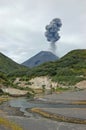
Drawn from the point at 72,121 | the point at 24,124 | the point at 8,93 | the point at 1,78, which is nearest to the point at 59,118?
the point at 72,121

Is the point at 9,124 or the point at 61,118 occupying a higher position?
the point at 61,118

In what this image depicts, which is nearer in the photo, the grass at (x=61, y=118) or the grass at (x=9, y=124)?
the grass at (x=9, y=124)

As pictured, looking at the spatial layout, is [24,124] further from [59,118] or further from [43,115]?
[43,115]

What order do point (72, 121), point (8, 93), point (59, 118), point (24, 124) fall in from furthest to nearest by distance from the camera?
point (8, 93), point (59, 118), point (72, 121), point (24, 124)

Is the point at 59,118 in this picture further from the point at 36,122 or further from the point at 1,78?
the point at 1,78

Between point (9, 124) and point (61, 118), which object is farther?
point (61, 118)

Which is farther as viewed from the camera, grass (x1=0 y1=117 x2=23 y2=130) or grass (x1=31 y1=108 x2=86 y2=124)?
grass (x1=31 y1=108 x2=86 y2=124)

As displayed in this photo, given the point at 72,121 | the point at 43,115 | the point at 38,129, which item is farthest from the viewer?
the point at 43,115

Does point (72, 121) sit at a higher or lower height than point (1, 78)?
lower

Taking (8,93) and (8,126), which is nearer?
(8,126)
